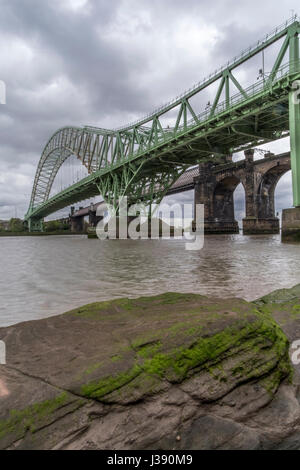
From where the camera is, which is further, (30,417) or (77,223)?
(77,223)

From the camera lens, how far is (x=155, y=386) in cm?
181

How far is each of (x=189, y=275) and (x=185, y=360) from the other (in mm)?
5301

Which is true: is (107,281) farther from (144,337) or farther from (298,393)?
(298,393)

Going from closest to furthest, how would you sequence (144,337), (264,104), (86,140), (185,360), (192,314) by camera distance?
(185,360), (144,337), (192,314), (264,104), (86,140)

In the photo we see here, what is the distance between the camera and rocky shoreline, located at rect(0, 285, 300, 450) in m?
1.52

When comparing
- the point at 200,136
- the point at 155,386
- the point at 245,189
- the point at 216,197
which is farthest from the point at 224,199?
the point at 155,386

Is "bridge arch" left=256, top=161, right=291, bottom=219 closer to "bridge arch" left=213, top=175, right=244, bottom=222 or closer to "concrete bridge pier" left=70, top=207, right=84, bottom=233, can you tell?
"bridge arch" left=213, top=175, right=244, bottom=222

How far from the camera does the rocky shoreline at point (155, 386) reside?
152 centimetres

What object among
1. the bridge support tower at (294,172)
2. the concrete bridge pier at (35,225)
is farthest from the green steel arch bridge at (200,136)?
the concrete bridge pier at (35,225)

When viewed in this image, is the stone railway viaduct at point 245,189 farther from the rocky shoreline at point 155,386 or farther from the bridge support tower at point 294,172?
the rocky shoreline at point 155,386

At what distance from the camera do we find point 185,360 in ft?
6.49

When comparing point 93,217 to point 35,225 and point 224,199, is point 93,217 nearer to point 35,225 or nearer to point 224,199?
point 35,225
